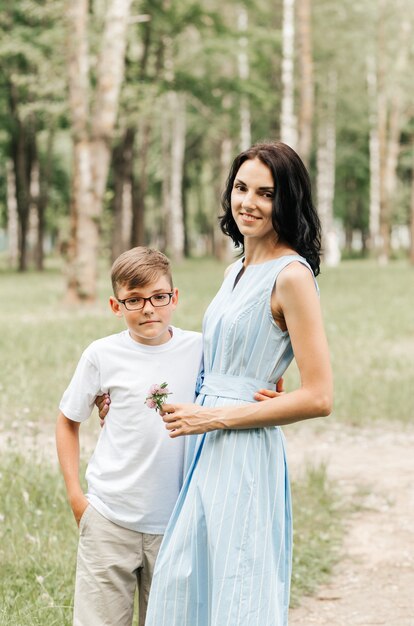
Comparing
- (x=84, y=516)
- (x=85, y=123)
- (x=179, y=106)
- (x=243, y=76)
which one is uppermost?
(x=243, y=76)

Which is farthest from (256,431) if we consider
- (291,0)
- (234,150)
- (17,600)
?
(234,150)

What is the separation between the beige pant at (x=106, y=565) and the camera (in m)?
3.29

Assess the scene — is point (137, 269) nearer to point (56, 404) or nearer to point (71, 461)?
point (71, 461)

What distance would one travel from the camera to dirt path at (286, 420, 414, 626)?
5.15 m

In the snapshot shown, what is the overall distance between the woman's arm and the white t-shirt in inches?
8.2

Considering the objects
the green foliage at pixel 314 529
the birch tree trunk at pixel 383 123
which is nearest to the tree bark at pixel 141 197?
the birch tree trunk at pixel 383 123

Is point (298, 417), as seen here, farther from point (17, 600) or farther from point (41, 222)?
point (41, 222)

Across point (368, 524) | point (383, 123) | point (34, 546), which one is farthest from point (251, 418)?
point (383, 123)

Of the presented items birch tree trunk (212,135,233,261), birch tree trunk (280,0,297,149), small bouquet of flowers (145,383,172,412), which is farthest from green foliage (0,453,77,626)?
birch tree trunk (212,135,233,261)

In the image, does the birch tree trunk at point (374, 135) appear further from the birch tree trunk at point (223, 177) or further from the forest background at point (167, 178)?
the birch tree trunk at point (223, 177)

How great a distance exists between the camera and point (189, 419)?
3084 mm

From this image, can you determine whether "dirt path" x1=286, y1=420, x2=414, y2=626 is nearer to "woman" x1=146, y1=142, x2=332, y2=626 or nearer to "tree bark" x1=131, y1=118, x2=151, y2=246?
"woman" x1=146, y1=142, x2=332, y2=626

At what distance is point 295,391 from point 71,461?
808 mm

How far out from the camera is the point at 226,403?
3.18 metres
